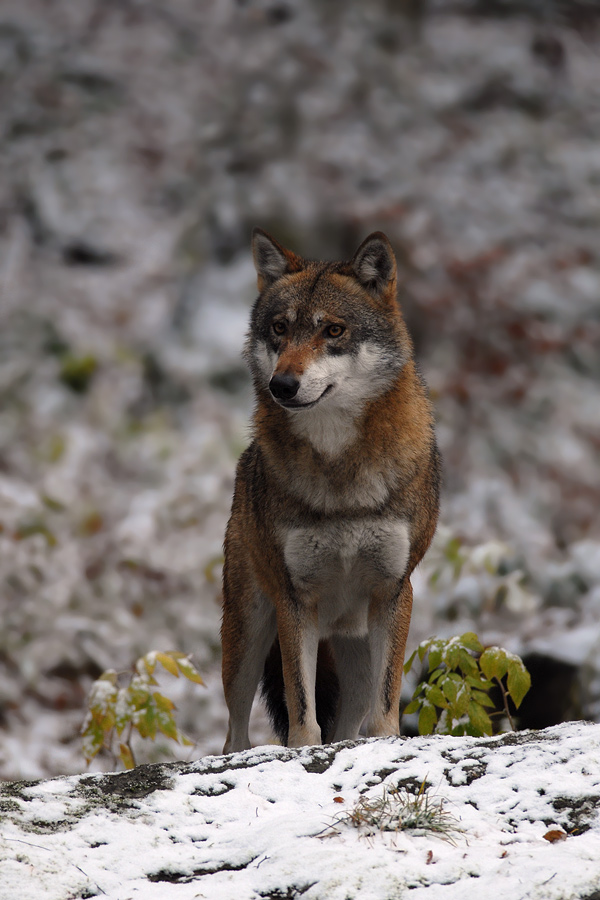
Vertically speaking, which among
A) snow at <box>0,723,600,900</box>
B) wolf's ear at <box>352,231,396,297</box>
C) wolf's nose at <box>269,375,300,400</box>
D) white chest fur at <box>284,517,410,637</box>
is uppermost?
wolf's ear at <box>352,231,396,297</box>

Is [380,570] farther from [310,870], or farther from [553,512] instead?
[553,512]

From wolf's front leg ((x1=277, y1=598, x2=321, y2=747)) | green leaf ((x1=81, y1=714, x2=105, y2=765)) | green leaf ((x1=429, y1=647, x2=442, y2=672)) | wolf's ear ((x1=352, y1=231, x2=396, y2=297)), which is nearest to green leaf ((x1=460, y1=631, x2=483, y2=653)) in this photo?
green leaf ((x1=429, y1=647, x2=442, y2=672))

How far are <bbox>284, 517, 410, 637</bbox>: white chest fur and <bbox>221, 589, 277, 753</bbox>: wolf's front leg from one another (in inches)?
20.9

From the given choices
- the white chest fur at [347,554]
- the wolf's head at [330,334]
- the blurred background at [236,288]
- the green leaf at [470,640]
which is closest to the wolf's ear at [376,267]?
the wolf's head at [330,334]

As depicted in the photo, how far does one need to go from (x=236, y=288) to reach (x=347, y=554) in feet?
17.7

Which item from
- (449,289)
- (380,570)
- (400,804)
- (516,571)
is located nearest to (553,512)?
(516,571)

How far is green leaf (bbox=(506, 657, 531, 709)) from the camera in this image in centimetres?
414

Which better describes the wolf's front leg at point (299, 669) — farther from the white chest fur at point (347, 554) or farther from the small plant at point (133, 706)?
the small plant at point (133, 706)

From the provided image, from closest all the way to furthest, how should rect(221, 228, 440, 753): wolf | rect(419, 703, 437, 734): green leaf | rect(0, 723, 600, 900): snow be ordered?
rect(0, 723, 600, 900): snow, rect(221, 228, 440, 753): wolf, rect(419, 703, 437, 734): green leaf

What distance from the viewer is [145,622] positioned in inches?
291

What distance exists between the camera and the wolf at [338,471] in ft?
13.7

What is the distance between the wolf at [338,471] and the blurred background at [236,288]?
2.66 meters

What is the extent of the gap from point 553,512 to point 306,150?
473 cm

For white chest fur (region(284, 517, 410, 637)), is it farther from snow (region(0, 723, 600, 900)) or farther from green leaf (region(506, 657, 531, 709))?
snow (region(0, 723, 600, 900))
